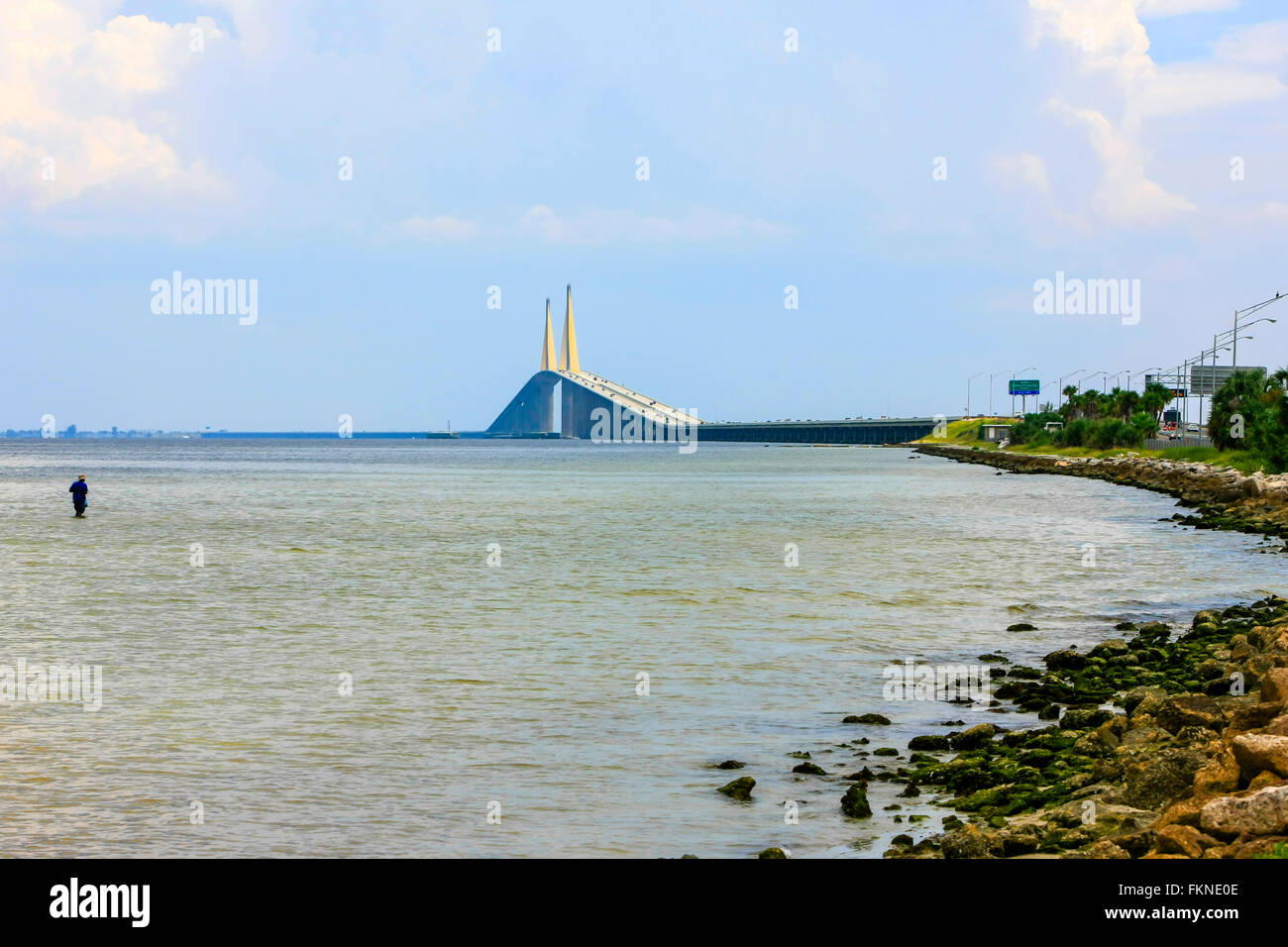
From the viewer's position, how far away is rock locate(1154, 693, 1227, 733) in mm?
12774

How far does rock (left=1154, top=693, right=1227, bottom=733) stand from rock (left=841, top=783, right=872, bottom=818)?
3.79m

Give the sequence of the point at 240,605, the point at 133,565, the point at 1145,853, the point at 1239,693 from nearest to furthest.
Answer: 1. the point at 1145,853
2. the point at 1239,693
3. the point at 240,605
4. the point at 133,565

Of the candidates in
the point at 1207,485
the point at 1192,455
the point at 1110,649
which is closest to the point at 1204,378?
the point at 1192,455

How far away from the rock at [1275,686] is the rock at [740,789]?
5254 millimetres

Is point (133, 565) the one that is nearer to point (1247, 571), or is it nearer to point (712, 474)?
Result: point (1247, 571)

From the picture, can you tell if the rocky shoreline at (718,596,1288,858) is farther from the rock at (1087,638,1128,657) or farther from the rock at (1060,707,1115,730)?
the rock at (1087,638,1128,657)

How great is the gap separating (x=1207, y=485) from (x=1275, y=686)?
193 ft

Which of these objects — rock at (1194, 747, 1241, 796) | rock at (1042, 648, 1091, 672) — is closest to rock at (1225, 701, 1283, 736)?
rock at (1194, 747, 1241, 796)
